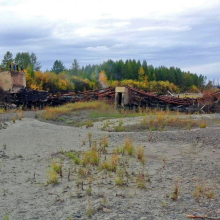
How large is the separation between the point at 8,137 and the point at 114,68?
83.5 meters

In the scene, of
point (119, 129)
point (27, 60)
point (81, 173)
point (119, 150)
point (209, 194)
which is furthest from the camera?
point (27, 60)

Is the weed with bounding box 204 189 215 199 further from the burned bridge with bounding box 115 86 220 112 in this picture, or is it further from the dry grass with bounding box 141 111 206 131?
the burned bridge with bounding box 115 86 220 112

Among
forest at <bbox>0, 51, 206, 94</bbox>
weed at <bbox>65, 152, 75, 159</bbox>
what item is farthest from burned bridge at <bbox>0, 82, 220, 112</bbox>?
forest at <bbox>0, 51, 206, 94</bbox>

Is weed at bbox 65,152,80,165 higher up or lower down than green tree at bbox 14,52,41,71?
lower down

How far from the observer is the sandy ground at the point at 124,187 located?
7701 millimetres

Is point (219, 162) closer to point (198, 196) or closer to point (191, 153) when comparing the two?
point (191, 153)

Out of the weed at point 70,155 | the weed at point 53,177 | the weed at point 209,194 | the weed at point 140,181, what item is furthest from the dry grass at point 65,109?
the weed at point 209,194

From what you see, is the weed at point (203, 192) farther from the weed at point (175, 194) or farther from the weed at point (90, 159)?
the weed at point (90, 159)

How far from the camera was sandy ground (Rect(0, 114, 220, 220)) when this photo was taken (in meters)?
7.70

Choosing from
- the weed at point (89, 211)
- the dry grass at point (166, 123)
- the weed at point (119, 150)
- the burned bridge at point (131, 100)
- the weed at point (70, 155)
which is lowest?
the weed at point (89, 211)

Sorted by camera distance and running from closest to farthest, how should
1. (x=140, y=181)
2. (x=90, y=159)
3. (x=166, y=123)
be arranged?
1. (x=140, y=181)
2. (x=90, y=159)
3. (x=166, y=123)

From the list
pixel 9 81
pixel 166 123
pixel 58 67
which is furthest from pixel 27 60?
pixel 166 123

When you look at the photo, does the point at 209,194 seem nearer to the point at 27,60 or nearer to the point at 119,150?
the point at 119,150

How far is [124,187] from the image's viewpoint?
30.4ft
